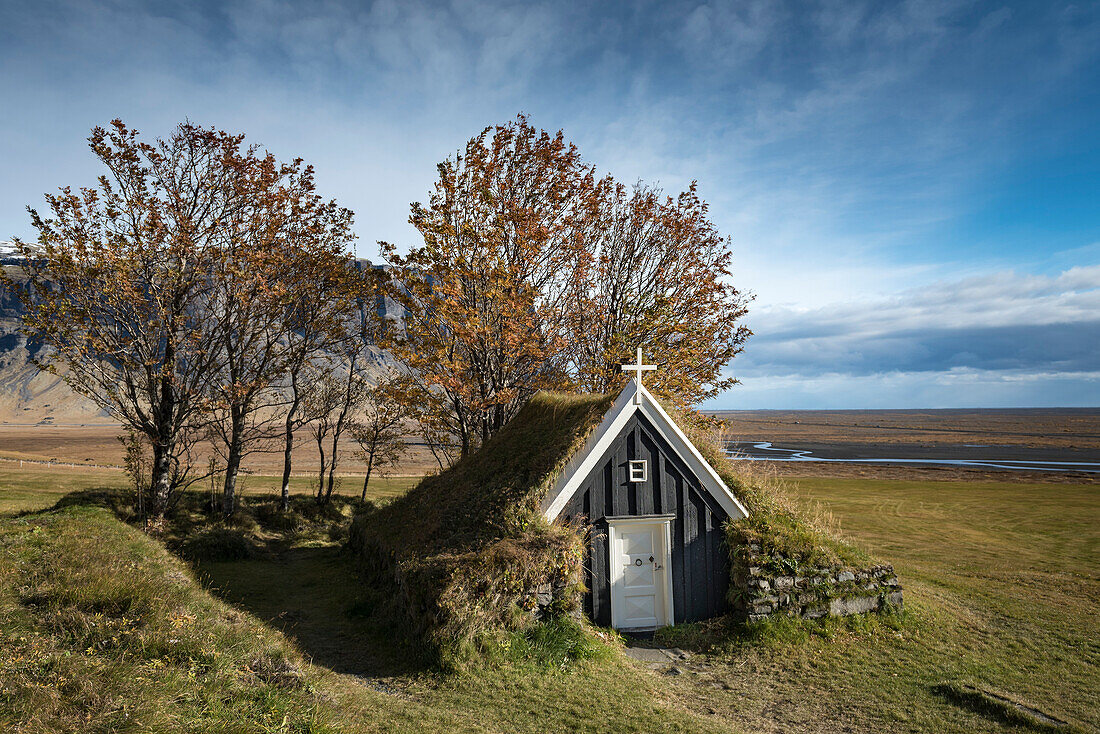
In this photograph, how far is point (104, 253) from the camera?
1916 cm

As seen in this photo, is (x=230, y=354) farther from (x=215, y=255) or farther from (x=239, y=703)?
(x=239, y=703)

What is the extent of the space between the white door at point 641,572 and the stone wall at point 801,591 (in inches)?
59.6

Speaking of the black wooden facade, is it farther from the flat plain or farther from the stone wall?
the flat plain

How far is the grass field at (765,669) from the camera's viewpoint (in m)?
8.80

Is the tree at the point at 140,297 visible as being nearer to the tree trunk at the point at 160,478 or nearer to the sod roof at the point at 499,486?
the tree trunk at the point at 160,478

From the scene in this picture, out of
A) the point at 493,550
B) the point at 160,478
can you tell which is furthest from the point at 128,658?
the point at 160,478

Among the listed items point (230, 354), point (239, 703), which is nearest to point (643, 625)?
point (239, 703)

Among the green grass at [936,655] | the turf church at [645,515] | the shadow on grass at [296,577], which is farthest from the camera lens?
the turf church at [645,515]

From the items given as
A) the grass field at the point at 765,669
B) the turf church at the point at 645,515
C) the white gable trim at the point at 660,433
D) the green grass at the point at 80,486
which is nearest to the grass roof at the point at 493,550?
the white gable trim at the point at 660,433

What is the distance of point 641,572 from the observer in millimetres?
12516

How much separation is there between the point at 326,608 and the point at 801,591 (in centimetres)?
1128

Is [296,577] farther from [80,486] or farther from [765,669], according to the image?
[80,486]

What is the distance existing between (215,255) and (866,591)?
22685 millimetres

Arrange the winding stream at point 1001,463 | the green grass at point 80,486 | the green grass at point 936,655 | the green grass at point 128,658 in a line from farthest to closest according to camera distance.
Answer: the winding stream at point 1001,463, the green grass at point 80,486, the green grass at point 936,655, the green grass at point 128,658
